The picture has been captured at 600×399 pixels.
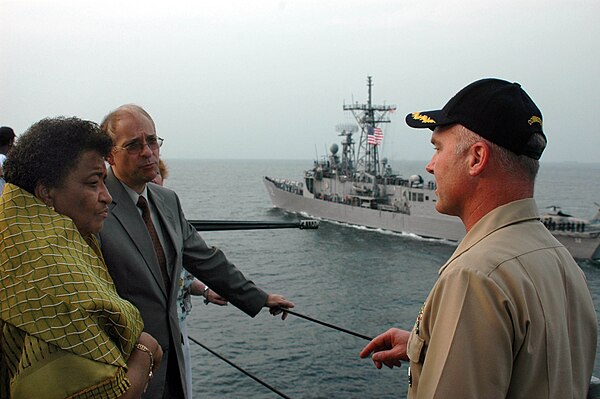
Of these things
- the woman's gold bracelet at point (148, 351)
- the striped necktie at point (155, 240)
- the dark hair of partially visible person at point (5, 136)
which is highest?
the dark hair of partially visible person at point (5, 136)

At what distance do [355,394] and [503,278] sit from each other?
1431 centimetres

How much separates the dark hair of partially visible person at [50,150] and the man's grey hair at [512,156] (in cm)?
107

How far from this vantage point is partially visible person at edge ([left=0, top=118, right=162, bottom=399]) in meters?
1.30

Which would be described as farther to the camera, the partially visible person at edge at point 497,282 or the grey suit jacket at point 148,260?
the grey suit jacket at point 148,260

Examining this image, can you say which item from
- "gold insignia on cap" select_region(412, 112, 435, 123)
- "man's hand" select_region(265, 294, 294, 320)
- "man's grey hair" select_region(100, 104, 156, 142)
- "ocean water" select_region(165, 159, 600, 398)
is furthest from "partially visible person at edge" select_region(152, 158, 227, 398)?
"ocean water" select_region(165, 159, 600, 398)

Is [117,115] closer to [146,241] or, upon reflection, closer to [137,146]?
[137,146]

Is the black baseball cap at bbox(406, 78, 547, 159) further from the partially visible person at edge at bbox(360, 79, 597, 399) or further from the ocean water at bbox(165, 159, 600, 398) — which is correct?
the ocean water at bbox(165, 159, 600, 398)

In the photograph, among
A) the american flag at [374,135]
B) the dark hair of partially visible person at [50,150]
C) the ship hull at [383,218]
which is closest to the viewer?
the dark hair of partially visible person at [50,150]

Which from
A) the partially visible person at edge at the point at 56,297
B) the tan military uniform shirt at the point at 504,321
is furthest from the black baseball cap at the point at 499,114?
the partially visible person at edge at the point at 56,297

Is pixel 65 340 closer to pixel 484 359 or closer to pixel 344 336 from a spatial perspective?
pixel 484 359

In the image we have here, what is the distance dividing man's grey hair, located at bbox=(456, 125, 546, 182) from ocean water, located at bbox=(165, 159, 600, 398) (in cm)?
1306

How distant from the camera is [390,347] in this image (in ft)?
6.15

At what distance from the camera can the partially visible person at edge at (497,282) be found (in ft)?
3.97

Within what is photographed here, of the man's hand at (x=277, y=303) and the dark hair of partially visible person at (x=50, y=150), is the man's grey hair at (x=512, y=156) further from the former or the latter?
the man's hand at (x=277, y=303)
